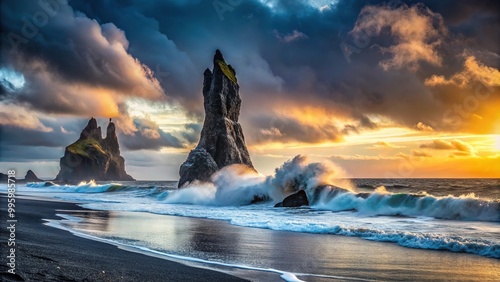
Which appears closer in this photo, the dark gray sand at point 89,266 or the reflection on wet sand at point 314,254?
the dark gray sand at point 89,266

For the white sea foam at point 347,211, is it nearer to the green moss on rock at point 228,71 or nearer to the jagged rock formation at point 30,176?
the green moss on rock at point 228,71

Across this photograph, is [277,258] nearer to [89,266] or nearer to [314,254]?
[314,254]

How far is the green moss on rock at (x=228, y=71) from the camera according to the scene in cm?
8054

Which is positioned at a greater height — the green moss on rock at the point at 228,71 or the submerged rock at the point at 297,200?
the green moss on rock at the point at 228,71

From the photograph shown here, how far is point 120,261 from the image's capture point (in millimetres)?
9453

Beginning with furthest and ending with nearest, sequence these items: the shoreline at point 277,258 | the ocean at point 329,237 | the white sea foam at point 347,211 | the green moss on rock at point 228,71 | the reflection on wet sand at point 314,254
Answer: the green moss on rock at point 228,71 → the white sea foam at point 347,211 → the ocean at point 329,237 → the reflection on wet sand at point 314,254 → the shoreline at point 277,258

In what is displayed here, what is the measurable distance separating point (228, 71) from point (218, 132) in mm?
15858

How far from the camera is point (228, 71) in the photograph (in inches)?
3310

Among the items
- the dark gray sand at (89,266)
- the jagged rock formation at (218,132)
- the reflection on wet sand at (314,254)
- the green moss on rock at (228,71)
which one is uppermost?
the green moss on rock at (228,71)

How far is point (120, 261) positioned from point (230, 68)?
8076 centimetres

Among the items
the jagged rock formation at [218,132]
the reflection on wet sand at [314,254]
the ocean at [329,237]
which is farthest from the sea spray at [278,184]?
the jagged rock formation at [218,132]

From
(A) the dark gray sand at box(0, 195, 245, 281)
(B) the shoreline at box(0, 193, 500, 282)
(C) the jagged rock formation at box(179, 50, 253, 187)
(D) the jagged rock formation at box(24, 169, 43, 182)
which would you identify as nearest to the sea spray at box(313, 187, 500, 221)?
(B) the shoreline at box(0, 193, 500, 282)

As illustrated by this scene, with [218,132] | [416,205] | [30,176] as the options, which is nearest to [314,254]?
[416,205]

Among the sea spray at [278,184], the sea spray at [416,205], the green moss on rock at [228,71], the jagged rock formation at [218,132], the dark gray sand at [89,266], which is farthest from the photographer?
the green moss on rock at [228,71]
